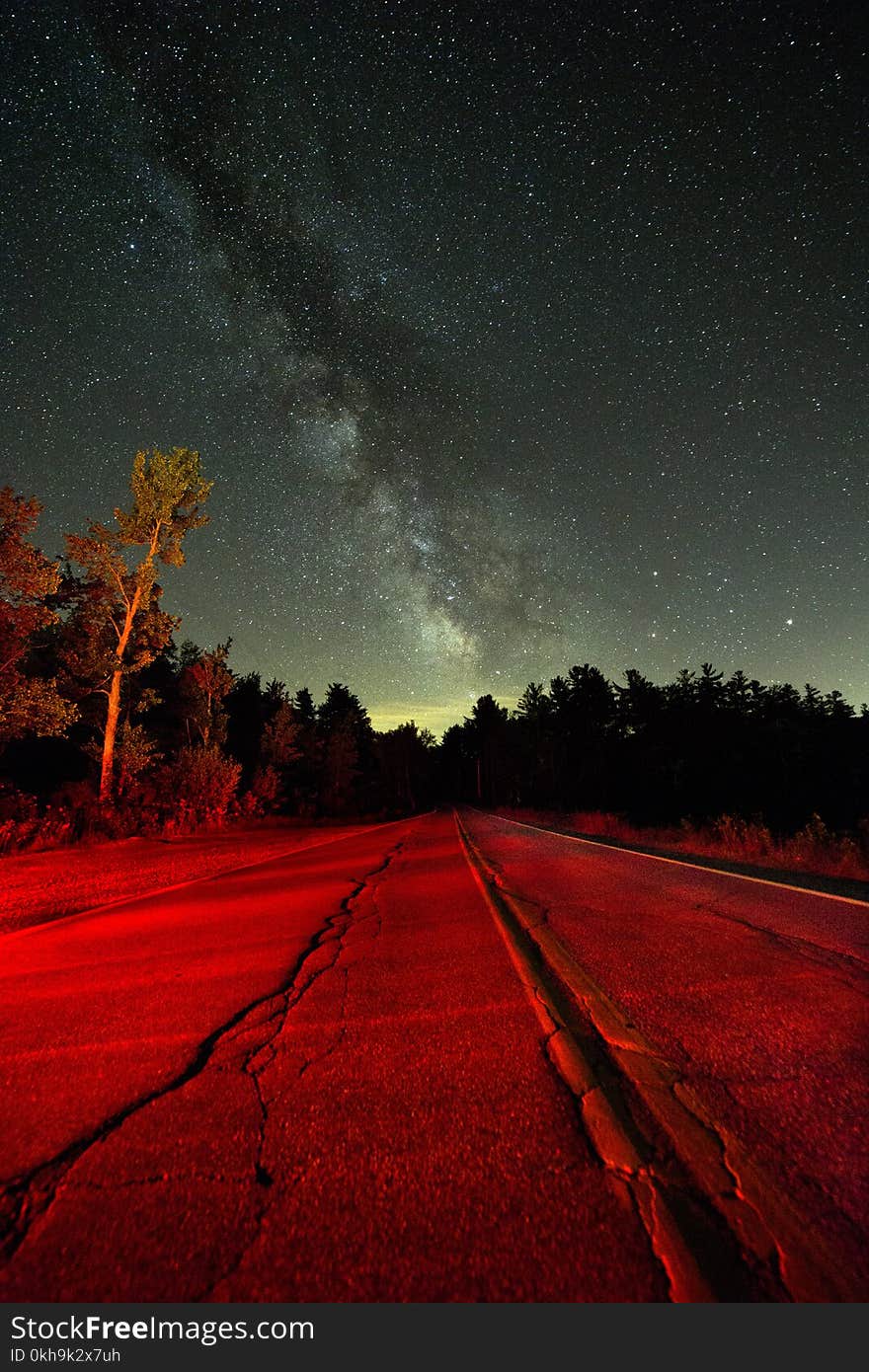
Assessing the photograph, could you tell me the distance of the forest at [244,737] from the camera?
1636 centimetres

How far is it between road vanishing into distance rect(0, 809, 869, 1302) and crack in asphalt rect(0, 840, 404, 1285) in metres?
0.01

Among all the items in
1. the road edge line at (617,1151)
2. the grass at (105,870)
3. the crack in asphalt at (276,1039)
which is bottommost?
the grass at (105,870)

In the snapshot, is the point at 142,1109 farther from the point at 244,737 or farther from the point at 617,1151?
the point at 244,737

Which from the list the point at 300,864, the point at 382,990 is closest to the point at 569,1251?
the point at 382,990

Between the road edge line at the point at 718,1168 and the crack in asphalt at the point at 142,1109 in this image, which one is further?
the crack in asphalt at the point at 142,1109

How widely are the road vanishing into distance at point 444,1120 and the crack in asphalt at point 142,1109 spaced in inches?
0.4

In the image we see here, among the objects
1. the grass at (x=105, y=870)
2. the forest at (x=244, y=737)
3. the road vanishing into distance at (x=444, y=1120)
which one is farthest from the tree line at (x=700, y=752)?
the road vanishing into distance at (x=444, y=1120)

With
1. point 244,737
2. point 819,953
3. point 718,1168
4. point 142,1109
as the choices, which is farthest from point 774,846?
point 244,737

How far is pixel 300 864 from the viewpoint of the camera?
11.6 m

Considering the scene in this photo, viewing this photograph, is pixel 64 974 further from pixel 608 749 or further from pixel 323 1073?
pixel 608 749

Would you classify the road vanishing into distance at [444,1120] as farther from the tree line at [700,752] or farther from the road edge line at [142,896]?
the tree line at [700,752]

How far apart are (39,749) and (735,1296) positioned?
33.2m

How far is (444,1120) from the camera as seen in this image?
6.73 feet

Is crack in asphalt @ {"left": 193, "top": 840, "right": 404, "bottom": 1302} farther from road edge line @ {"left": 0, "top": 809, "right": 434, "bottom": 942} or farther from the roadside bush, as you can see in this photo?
the roadside bush
